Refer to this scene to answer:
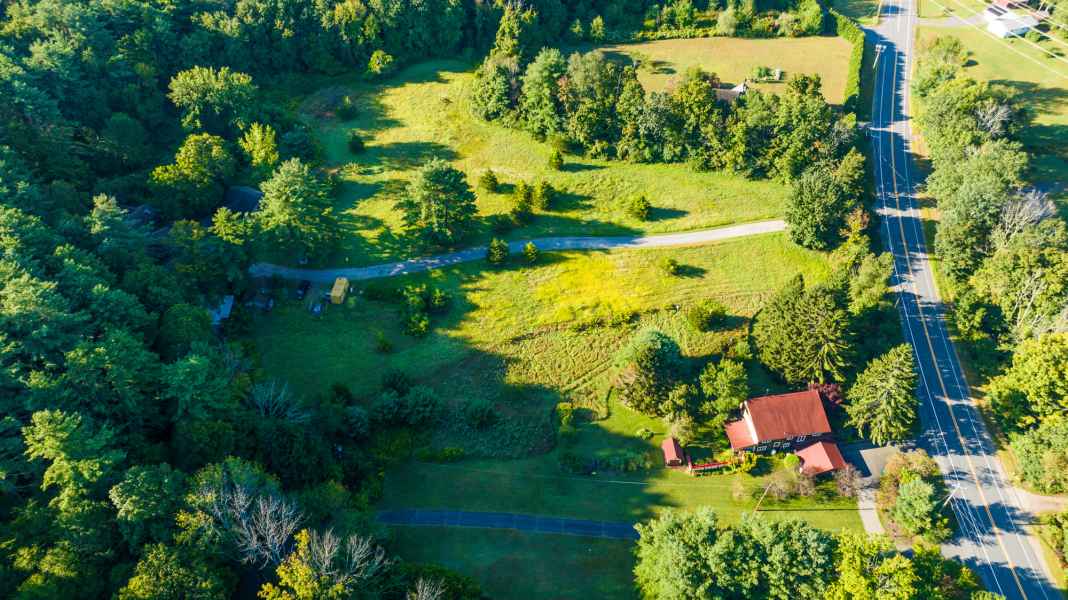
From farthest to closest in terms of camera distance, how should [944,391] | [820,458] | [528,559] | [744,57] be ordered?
[744,57], [944,391], [820,458], [528,559]

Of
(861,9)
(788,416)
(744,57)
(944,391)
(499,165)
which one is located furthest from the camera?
(861,9)

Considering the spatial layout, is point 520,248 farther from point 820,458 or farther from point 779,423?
point 820,458

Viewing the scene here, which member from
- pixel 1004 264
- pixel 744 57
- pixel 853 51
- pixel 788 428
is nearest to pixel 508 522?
pixel 788 428

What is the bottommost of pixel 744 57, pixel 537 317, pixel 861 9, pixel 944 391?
pixel 944 391

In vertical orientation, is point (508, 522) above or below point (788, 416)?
below

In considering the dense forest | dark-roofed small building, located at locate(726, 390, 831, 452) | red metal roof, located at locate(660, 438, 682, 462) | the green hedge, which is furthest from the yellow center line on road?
red metal roof, located at locate(660, 438, 682, 462)

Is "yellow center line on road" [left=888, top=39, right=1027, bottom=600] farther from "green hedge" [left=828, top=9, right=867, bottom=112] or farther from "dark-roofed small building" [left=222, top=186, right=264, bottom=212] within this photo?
"dark-roofed small building" [left=222, top=186, right=264, bottom=212]
